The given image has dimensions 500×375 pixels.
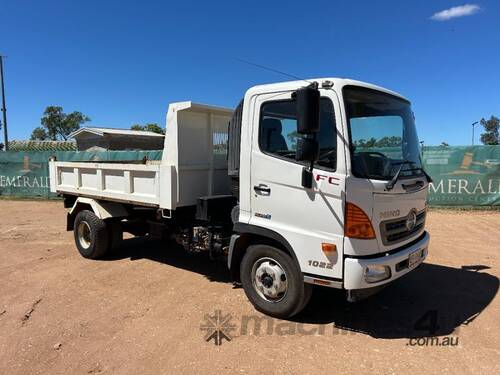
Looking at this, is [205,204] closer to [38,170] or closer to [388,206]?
[388,206]

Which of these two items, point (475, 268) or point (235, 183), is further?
point (475, 268)

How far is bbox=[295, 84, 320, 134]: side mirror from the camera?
3.69 metres

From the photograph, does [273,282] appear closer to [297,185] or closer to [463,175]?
[297,185]

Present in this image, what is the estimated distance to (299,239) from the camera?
166 inches

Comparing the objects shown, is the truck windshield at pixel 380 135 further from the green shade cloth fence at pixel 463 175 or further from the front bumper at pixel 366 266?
the green shade cloth fence at pixel 463 175

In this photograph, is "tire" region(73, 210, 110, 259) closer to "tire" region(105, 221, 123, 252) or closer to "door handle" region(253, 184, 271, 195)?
"tire" region(105, 221, 123, 252)

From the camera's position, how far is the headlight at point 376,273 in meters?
3.90

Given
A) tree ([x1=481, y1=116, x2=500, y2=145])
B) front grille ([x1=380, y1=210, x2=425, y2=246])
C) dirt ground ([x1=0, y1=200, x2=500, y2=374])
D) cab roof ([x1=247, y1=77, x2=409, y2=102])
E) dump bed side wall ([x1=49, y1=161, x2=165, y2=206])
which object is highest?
tree ([x1=481, y1=116, x2=500, y2=145])

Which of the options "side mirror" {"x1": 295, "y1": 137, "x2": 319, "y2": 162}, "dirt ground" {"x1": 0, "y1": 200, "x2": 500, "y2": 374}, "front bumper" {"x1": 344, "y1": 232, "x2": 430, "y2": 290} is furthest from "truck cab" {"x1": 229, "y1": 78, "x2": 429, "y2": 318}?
"dirt ground" {"x1": 0, "y1": 200, "x2": 500, "y2": 374}

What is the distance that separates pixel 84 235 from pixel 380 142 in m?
5.58

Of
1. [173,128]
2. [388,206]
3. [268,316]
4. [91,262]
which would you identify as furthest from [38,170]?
[388,206]

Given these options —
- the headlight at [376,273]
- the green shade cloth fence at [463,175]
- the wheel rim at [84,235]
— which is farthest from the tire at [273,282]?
the green shade cloth fence at [463,175]

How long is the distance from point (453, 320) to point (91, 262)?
5.67 metres

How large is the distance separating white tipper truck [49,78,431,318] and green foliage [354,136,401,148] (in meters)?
0.02
